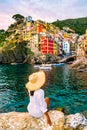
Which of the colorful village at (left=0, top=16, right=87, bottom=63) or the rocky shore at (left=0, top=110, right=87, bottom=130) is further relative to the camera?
the colorful village at (left=0, top=16, right=87, bottom=63)

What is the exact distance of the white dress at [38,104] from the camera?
12039 millimetres

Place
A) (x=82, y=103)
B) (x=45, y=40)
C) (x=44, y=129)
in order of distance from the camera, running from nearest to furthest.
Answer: (x=44, y=129)
(x=82, y=103)
(x=45, y=40)

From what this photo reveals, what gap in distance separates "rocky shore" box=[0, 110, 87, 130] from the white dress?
1.02ft

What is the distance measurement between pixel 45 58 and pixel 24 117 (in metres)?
143

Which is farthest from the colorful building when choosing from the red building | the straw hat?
the straw hat

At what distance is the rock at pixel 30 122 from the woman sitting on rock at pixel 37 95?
23cm

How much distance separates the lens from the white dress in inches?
474

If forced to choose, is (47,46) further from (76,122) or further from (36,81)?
(76,122)

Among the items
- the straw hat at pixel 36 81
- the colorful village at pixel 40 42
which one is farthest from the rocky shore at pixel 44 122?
the colorful village at pixel 40 42

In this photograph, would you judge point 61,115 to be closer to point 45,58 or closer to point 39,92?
point 39,92

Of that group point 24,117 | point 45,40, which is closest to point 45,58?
point 45,40

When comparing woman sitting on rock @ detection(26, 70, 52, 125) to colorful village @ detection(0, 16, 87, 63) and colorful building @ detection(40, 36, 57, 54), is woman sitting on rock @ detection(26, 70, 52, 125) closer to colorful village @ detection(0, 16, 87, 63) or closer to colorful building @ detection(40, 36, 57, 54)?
colorful village @ detection(0, 16, 87, 63)

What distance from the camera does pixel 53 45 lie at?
172 meters

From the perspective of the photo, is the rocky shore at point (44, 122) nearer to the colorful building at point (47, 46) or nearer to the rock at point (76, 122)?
the rock at point (76, 122)
